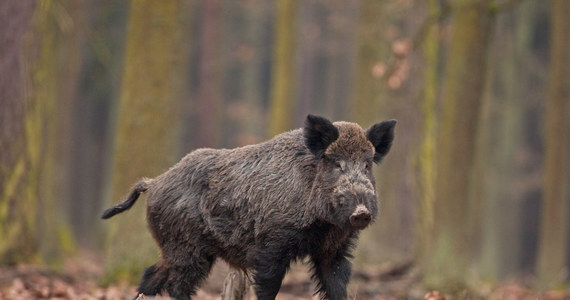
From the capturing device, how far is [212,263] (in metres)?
8.13

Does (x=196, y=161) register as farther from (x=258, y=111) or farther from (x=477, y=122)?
(x=258, y=111)

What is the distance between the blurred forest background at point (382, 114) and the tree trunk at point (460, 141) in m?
0.02

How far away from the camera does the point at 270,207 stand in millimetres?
7520

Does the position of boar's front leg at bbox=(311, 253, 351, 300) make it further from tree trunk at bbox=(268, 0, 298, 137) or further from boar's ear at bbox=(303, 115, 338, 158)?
tree trunk at bbox=(268, 0, 298, 137)

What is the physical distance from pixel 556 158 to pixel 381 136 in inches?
491

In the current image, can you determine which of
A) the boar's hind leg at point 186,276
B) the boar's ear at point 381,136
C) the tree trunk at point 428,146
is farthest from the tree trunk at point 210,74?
the boar's ear at point 381,136

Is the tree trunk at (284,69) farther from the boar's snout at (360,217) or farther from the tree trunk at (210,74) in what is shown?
the boar's snout at (360,217)

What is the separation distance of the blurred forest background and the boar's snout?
220 inches

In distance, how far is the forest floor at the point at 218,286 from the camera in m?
9.37

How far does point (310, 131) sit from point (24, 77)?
596cm

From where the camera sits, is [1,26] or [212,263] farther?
[1,26]

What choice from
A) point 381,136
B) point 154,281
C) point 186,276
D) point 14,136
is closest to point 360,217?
point 381,136

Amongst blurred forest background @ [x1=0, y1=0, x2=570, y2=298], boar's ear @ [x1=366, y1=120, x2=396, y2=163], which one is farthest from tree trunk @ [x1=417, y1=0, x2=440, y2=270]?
boar's ear @ [x1=366, y1=120, x2=396, y2=163]

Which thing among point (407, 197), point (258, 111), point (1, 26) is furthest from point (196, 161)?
point (258, 111)
